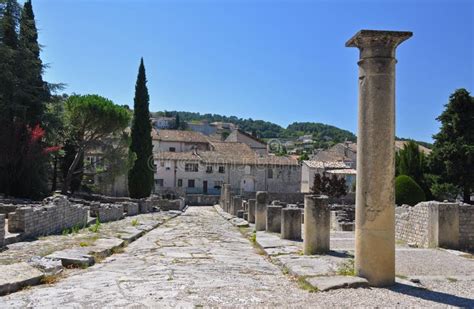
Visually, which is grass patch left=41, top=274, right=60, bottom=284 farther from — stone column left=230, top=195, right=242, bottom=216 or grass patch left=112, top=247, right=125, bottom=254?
stone column left=230, top=195, right=242, bottom=216

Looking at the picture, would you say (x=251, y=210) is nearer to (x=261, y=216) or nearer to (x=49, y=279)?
(x=261, y=216)

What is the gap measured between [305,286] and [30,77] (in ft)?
82.5

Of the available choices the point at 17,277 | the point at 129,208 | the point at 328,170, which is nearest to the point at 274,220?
the point at 17,277

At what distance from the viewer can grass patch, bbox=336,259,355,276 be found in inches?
280

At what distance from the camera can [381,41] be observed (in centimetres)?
671

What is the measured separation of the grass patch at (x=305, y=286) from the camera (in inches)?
248

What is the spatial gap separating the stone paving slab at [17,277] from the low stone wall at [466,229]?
32.1 feet

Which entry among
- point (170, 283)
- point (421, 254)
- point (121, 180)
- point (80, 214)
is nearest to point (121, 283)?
point (170, 283)

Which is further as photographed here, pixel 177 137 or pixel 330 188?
pixel 177 137

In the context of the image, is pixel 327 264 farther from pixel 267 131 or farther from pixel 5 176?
pixel 267 131

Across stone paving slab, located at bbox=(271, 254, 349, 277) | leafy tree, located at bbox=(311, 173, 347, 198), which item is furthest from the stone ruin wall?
leafy tree, located at bbox=(311, 173, 347, 198)

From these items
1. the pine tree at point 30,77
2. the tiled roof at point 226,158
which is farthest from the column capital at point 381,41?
the tiled roof at point 226,158

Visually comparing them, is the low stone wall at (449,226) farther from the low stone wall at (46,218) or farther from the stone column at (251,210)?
the low stone wall at (46,218)

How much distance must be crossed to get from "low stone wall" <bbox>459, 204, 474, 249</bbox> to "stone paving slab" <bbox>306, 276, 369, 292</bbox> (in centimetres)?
638
